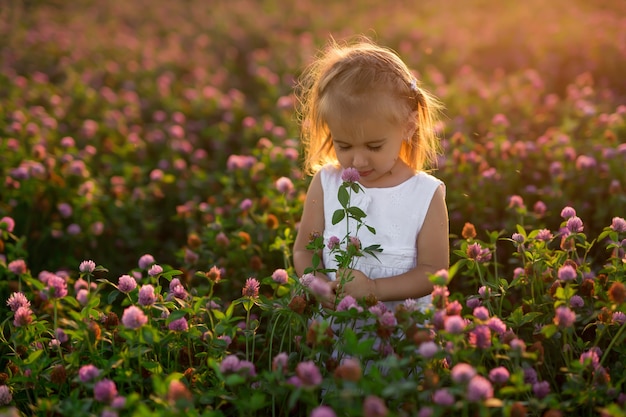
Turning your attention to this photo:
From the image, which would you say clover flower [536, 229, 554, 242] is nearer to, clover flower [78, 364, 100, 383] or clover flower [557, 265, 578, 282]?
clover flower [557, 265, 578, 282]

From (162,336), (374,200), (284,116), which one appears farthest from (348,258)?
(284,116)

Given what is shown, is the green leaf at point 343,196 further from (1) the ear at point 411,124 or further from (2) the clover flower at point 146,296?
(2) the clover flower at point 146,296

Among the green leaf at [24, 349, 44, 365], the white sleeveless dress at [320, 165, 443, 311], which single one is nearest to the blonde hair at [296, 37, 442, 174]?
the white sleeveless dress at [320, 165, 443, 311]

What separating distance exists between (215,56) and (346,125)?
20.7 feet

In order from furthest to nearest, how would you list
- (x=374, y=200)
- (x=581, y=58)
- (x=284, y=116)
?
(x=581, y=58) < (x=284, y=116) < (x=374, y=200)

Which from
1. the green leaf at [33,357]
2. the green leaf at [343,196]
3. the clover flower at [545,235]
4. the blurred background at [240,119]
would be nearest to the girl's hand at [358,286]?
the green leaf at [343,196]

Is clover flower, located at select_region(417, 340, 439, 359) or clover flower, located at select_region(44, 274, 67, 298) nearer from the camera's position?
clover flower, located at select_region(417, 340, 439, 359)

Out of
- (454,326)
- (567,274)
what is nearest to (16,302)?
(454,326)

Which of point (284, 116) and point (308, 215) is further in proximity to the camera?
point (284, 116)

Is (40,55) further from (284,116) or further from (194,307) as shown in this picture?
(194,307)

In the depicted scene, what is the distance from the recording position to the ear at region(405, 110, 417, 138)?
7.91 feet

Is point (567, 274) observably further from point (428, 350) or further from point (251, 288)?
point (251, 288)

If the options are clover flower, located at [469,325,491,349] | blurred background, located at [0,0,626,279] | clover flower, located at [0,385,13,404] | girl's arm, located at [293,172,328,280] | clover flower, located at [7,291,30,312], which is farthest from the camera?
blurred background, located at [0,0,626,279]

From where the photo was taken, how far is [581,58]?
6.43 meters
